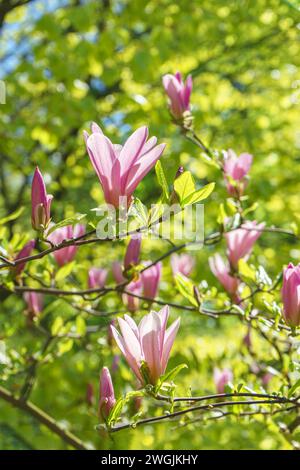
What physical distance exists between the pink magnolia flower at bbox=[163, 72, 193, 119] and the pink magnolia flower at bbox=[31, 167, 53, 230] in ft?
1.40

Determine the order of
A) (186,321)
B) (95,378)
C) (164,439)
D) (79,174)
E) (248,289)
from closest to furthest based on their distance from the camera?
(248,289)
(164,439)
(95,378)
(79,174)
(186,321)

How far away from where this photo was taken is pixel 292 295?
768 millimetres

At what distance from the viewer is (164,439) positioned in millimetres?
1554

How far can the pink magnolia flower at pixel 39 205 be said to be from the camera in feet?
2.37

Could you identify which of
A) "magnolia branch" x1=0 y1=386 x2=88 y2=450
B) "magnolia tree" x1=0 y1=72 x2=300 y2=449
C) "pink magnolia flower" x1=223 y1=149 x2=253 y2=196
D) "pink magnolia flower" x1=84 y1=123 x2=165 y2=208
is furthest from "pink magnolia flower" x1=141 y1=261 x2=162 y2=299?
"pink magnolia flower" x1=84 y1=123 x2=165 y2=208

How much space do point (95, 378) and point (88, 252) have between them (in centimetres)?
49

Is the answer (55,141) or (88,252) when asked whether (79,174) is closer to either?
(55,141)

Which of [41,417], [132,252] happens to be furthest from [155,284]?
[41,417]

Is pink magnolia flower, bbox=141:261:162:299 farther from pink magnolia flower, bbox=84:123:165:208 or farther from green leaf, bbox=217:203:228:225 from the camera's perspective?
pink magnolia flower, bbox=84:123:165:208

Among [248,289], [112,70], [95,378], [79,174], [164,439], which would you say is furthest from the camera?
[79,174]

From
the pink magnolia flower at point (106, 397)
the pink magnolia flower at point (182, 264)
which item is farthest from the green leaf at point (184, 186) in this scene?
the pink magnolia flower at point (182, 264)

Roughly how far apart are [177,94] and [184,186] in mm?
412

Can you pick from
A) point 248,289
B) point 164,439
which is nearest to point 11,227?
point 164,439

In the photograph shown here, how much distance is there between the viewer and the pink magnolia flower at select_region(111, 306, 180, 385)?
701 mm
